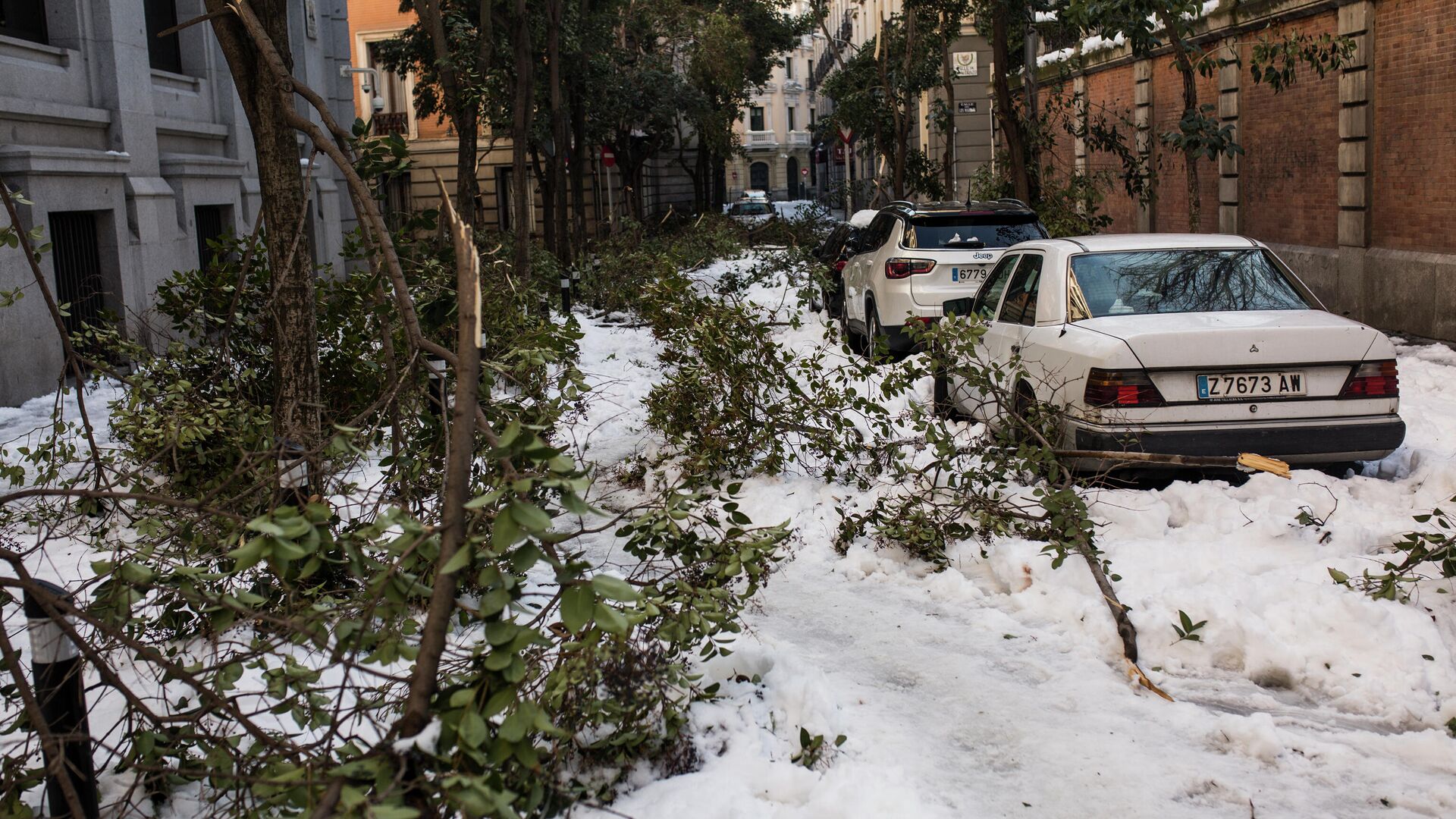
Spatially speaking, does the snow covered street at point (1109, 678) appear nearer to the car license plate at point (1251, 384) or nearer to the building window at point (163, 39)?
the car license plate at point (1251, 384)

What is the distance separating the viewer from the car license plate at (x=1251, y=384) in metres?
6.69

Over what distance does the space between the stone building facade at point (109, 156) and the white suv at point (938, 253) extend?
219 inches

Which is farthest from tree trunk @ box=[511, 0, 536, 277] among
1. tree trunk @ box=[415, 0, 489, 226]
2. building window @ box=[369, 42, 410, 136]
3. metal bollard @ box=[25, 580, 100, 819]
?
building window @ box=[369, 42, 410, 136]

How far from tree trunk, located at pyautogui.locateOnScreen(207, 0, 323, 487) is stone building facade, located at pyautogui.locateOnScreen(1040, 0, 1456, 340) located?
11285mm

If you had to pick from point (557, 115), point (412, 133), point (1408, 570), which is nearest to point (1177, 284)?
point (1408, 570)

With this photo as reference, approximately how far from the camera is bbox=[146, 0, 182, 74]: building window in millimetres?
16359

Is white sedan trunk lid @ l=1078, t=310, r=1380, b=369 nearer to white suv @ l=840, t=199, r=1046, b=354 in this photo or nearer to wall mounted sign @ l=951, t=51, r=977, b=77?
white suv @ l=840, t=199, r=1046, b=354

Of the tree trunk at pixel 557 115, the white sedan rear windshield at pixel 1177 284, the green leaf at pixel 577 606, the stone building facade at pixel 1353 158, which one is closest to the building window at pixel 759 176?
the tree trunk at pixel 557 115

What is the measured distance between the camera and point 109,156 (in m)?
13.4

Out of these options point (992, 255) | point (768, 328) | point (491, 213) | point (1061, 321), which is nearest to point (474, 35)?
point (992, 255)

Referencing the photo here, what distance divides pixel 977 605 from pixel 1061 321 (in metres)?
2.42

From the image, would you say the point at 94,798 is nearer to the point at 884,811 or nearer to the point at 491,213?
the point at 884,811

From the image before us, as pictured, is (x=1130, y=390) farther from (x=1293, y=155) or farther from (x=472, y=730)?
(x=1293, y=155)

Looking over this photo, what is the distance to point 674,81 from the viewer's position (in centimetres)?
3744
